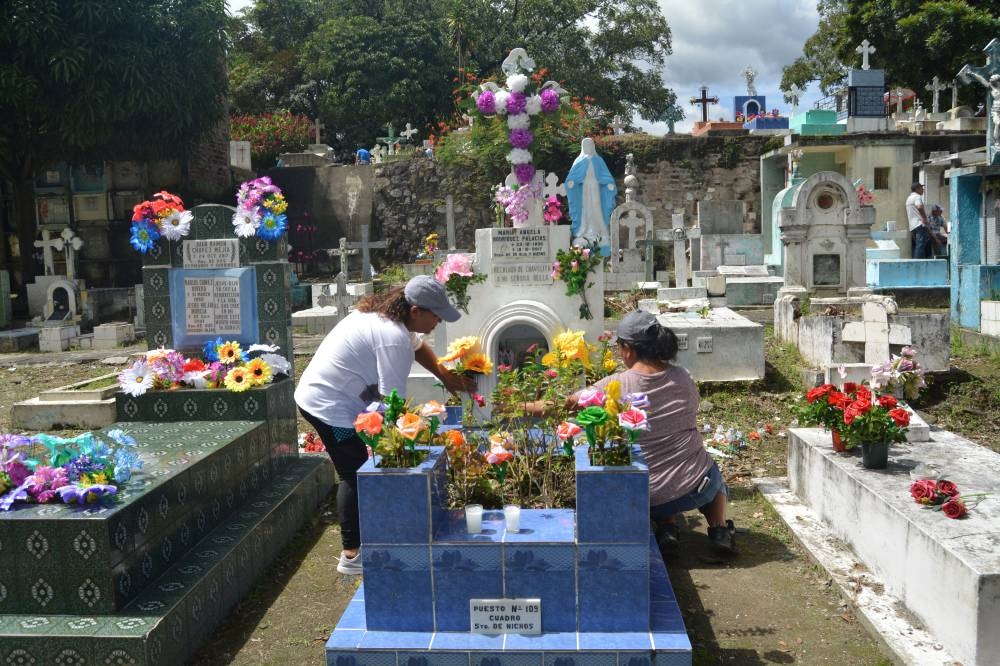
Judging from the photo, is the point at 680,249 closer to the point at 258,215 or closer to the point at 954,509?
the point at 258,215

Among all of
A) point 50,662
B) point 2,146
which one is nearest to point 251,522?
point 50,662

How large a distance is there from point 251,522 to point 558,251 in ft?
12.6

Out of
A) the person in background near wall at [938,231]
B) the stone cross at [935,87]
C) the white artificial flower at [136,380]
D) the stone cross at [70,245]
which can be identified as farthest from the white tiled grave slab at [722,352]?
the stone cross at [935,87]

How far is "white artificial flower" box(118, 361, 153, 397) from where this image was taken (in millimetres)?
5250

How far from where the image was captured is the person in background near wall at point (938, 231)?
16656 millimetres

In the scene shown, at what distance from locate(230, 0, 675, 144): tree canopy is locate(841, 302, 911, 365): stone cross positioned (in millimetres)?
22925

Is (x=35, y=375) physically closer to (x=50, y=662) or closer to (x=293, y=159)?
(x=50, y=662)

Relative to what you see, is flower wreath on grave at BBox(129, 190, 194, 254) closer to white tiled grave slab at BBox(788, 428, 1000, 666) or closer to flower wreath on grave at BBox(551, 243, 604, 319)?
flower wreath on grave at BBox(551, 243, 604, 319)

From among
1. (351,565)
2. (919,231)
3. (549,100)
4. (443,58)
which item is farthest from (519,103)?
(443,58)

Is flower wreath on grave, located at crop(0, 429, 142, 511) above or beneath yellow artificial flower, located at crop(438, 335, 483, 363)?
beneath

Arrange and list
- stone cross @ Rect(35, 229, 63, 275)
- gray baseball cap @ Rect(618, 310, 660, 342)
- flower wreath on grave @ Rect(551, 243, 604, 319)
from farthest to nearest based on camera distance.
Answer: stone cross @ Rect(35, 229, 63, 275) → flower wreath on grave @ Rect(551, 243, 604, 319) → gray baseball cap @ Rect(618, 310, 660, 342)

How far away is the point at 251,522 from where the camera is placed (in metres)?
4.47

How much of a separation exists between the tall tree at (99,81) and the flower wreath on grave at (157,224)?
44.1ft

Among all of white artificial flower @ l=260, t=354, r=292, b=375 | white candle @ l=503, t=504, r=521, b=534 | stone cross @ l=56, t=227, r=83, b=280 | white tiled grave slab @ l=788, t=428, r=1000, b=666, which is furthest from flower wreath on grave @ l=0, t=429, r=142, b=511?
stone cross @ l=56, t=227, r=83, b=280
